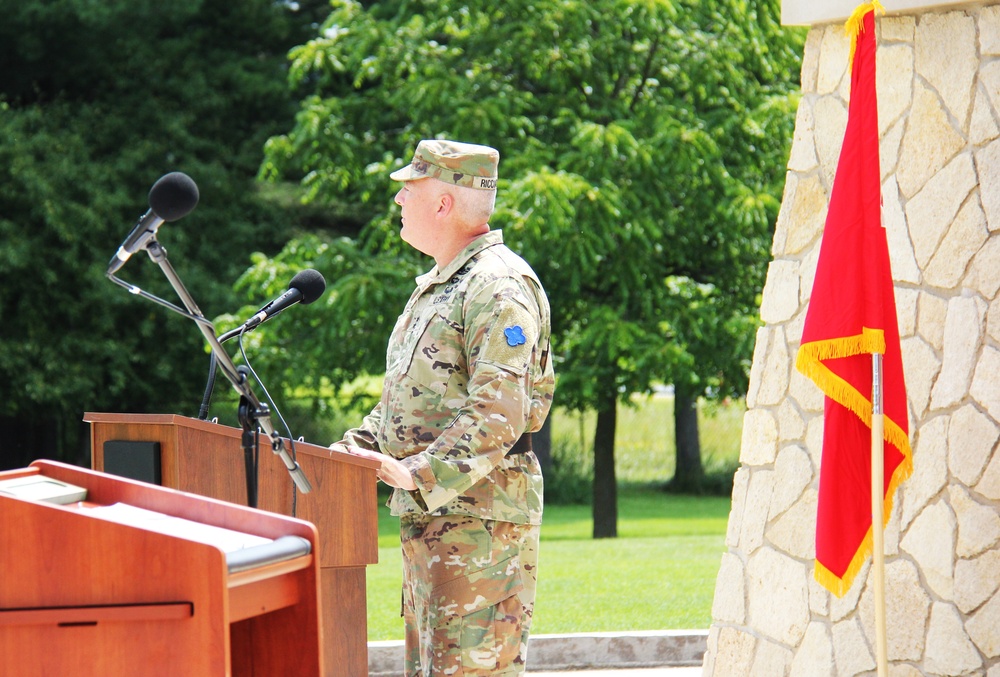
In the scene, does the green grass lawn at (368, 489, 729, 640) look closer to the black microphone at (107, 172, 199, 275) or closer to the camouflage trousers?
the camouflage trousers

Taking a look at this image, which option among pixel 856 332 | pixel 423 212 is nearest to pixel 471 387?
pixel 423 212

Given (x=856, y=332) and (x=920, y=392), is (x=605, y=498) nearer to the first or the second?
(x=920, y=392)

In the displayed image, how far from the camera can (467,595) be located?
123 inches

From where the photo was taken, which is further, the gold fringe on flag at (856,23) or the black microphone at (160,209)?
the gold fringe on flag at (856,23)

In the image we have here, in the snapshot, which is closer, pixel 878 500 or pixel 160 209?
pixel 160 209

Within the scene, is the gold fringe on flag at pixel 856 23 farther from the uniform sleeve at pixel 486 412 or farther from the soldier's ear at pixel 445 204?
the uniform sleeve at pixel 486 412

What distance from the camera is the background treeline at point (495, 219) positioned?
1190 centimetres

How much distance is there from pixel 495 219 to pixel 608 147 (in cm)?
136

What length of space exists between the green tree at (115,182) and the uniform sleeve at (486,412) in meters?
14.4

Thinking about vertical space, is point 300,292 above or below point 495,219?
below

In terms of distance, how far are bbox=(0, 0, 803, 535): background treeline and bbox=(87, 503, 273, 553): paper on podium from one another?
8677 millimetres

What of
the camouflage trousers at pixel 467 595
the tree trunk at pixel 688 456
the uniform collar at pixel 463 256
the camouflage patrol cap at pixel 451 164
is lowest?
the tree trunk at pixel 688 456

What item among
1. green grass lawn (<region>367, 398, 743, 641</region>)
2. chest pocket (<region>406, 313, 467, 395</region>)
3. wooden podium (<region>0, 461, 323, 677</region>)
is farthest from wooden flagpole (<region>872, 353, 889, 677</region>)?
green grass lawn (<region>367, 398, 743, 641</region>)

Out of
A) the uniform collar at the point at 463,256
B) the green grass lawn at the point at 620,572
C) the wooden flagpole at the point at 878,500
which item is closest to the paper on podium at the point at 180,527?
the uniform collar at the point at 463,256
